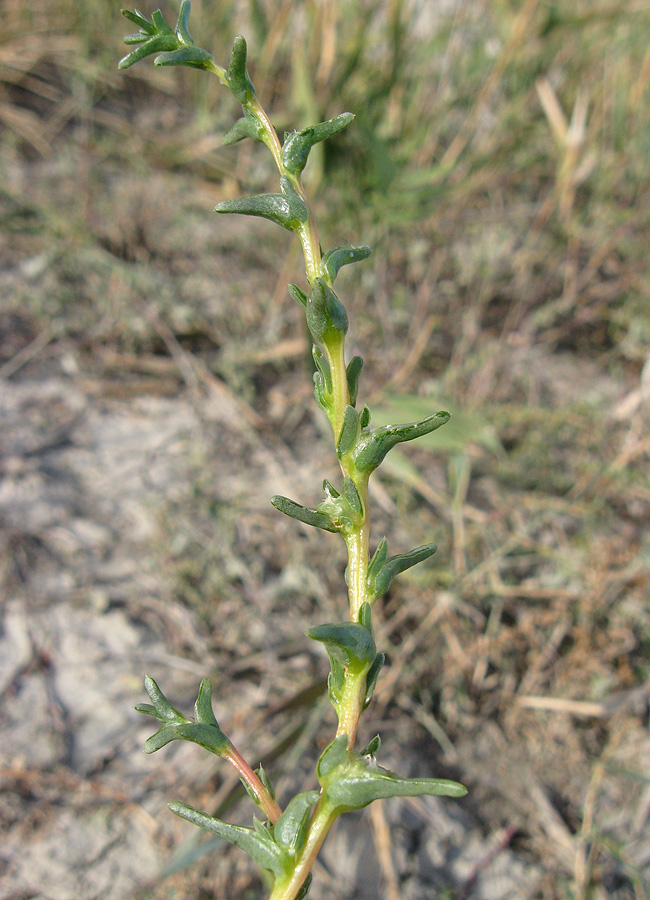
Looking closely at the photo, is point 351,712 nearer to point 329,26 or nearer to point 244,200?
point 244,200

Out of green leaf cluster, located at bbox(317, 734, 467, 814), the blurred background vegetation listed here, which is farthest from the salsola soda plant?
the blurred background vegetation

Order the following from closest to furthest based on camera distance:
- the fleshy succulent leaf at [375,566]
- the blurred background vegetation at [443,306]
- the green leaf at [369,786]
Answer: the green leaf at [369,786] < the fleshy succulent leaf at [375,566] < the blurred background vegetation at [443,306]

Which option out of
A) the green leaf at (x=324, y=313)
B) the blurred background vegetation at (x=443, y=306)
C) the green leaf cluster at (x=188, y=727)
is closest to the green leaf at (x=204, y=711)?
the green leaf cluster at (x=188, y=727)

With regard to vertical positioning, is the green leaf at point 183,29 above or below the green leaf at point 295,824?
above

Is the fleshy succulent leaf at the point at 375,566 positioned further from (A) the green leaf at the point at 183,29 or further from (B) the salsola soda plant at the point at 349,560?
(A) the green leaf at the point at 183,29

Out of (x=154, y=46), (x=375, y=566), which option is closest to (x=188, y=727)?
(x=375, y=566)

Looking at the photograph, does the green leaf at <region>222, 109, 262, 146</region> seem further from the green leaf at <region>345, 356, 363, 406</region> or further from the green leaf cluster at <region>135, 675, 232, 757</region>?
the green leaf cluster at <region>135, 675, 232, 757</region>

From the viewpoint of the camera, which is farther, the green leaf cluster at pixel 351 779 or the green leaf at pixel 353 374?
the green leaf at pixel 353 374
